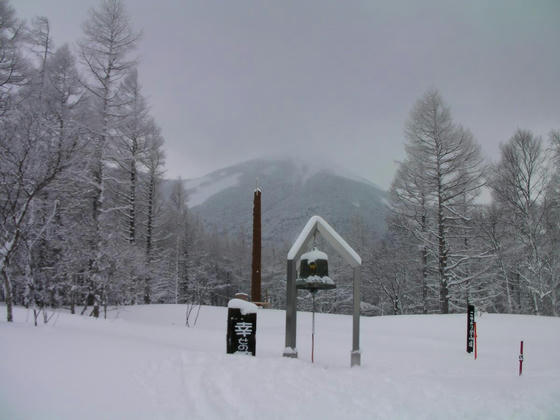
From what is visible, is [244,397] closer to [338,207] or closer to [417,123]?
[417,123]

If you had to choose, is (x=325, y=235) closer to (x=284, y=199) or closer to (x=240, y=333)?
A: (x=240, y=333)

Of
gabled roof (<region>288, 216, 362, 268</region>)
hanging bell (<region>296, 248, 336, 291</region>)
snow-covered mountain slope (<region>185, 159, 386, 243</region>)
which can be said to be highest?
snow-covered mountain slope (<region>185, 159, 386, 243</region>)

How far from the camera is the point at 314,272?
25.6 ft

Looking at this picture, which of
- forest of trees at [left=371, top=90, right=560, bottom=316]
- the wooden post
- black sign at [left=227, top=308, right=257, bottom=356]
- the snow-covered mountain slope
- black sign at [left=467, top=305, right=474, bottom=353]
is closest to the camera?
black sign at [left=227, top=308, right=257, bottom=356]

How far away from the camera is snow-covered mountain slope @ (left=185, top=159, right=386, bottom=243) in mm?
71688

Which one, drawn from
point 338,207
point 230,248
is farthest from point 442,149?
point 338,207

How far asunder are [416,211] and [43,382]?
18.9m

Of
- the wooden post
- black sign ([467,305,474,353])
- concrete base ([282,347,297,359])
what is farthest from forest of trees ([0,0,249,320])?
black sign ([467,305,474,353])

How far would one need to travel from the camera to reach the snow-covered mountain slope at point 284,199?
7169 cm

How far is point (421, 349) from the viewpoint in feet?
38.5

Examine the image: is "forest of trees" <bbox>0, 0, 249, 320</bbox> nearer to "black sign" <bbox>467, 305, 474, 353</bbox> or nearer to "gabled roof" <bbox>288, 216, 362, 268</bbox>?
"gabled roof" <bbox>288, 216, 362, 268</bbox>

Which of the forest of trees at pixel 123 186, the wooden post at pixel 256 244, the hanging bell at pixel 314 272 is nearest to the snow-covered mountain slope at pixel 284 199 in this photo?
the forest of trees at pixel 123 186

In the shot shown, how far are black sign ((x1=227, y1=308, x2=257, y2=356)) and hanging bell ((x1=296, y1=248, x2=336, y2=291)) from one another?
1241 millimetres

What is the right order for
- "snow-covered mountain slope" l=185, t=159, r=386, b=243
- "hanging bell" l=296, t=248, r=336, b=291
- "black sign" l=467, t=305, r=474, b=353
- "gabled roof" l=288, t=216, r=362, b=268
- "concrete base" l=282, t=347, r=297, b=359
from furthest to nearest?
"snow-covered mountain slope" l=185, t=159, r=386, b=243 < "black sign" l=467, t=305, r=474, b=353 < "gabled roof" l=288, t=216, r=362, b=268 < "hanging bell" l=296, t=248, r=336, b=291 < "concrete base" l=282, t=347, r=297, b=359
